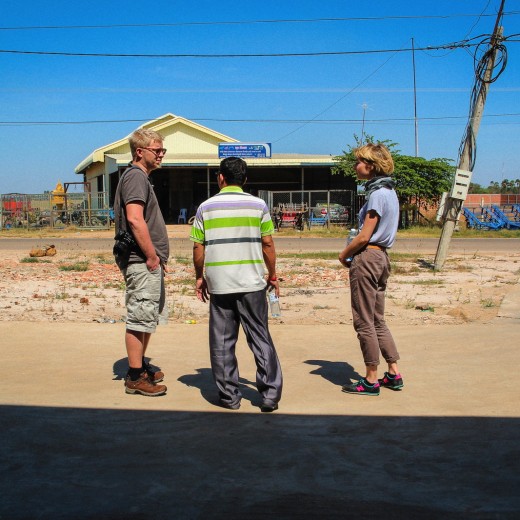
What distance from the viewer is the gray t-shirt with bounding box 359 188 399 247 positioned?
507 centimetres

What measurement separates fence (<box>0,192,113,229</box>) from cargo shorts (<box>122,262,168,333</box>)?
93.6 feet

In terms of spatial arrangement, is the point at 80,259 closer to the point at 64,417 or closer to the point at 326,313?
the point at 326,313

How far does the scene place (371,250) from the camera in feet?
16.9

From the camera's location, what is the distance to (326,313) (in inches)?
360

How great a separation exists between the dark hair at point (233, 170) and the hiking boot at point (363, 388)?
1.74 m

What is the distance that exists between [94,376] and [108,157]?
34.1 metres

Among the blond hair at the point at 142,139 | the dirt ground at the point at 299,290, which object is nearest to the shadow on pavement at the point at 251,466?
the blond hair at the point at 142,139

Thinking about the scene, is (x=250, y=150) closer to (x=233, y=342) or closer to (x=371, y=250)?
(x=371, y=250)

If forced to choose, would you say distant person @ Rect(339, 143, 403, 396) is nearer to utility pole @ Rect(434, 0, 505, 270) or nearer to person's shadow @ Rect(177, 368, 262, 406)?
person's shadow @ Rect(177, 368, 262, 406)

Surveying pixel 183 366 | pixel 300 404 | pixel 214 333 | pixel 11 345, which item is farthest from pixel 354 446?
pixel 11 345

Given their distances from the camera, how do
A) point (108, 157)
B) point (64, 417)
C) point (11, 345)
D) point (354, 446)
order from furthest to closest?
1. point (108, 157)
2. point (11, 345)
3. point (64, 417)
4. point (354, 446)

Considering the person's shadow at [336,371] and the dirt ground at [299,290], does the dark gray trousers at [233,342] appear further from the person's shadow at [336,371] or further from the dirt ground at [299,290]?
the dirt ground at [299,290]

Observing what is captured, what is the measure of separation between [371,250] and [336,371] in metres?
1.32

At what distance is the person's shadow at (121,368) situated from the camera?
220 inches
